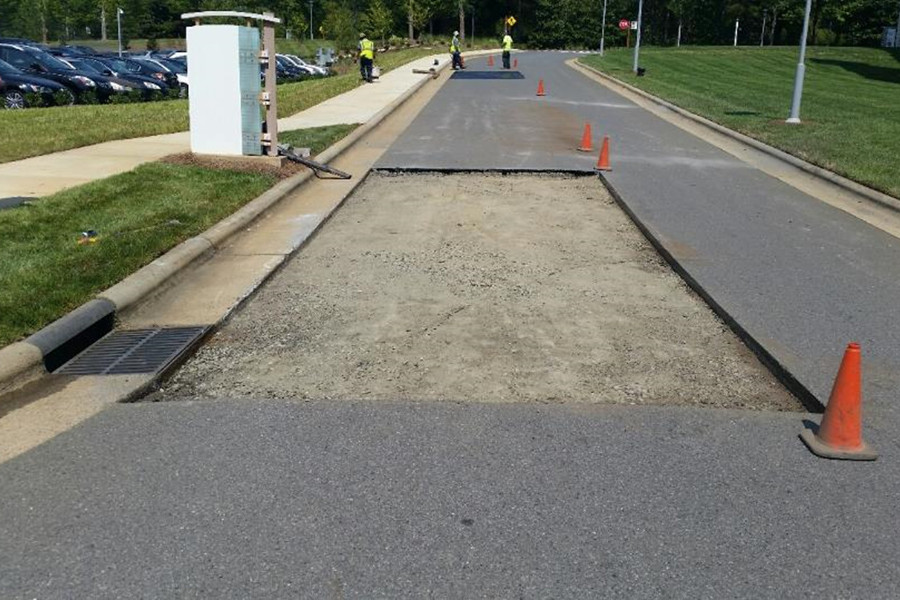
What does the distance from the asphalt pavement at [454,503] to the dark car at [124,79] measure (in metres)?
23.0

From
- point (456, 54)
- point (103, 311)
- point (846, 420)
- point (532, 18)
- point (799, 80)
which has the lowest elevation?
point (103, 311)

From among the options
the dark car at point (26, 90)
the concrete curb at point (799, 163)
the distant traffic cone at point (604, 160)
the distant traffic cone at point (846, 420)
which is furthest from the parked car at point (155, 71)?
the distant traffic cone at point (846, 420)

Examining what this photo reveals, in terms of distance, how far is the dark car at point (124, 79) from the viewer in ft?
83.4

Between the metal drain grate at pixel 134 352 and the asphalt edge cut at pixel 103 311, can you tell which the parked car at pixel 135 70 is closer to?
the asphalt edge cut at pixel 103 311

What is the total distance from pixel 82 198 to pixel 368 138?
841 cm

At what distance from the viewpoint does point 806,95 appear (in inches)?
1169

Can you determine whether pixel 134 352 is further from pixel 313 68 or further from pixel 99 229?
pixel 313 68

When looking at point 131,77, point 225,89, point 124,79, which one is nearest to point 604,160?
point 225,89

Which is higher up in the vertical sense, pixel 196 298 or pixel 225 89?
pixel 225 89

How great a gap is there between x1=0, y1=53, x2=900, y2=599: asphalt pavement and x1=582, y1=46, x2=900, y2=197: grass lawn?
28.2 ft

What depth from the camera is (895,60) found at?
5262cm

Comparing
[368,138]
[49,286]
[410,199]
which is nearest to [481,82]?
[368,138]

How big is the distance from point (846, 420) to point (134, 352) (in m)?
4.45

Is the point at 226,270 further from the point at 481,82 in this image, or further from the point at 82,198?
the point at 481,82
